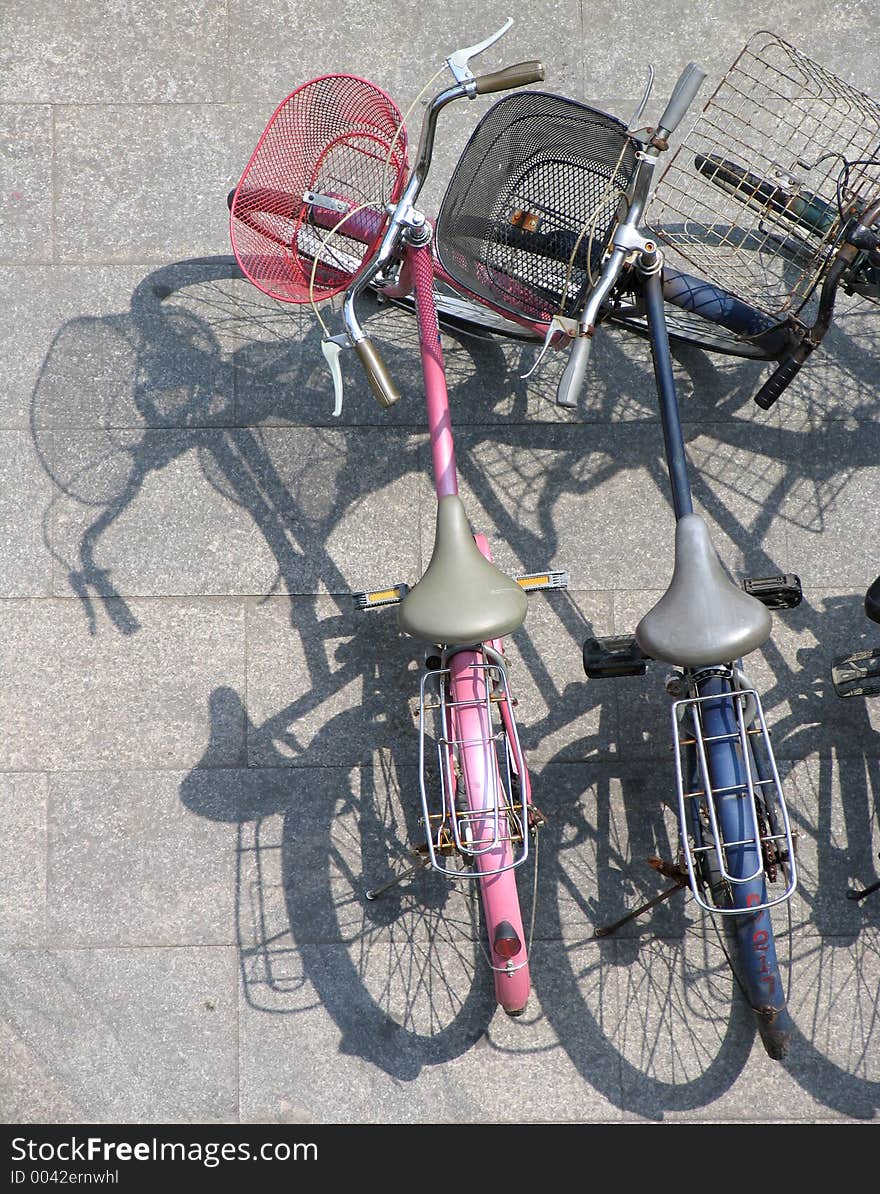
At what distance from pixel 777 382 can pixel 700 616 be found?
1.52m

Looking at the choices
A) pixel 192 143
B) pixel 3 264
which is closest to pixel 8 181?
pixel 3 264

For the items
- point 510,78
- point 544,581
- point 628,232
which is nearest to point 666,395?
point 628,232

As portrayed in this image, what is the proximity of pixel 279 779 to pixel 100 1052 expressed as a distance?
143cm

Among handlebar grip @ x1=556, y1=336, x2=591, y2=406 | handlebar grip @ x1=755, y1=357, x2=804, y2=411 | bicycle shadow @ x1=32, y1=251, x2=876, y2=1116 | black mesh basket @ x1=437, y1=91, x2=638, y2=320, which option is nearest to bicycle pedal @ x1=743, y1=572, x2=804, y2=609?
bicycle shadow @ x1=32, y1=251, x2=876, y2=1116

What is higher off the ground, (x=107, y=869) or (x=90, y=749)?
(x=90, y=749)

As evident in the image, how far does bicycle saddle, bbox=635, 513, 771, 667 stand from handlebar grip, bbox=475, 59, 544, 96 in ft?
5.76

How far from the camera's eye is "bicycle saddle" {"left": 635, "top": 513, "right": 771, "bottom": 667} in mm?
4445

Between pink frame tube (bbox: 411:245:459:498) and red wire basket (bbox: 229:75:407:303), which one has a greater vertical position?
red wire basket (bbox: 229:75:407:303)

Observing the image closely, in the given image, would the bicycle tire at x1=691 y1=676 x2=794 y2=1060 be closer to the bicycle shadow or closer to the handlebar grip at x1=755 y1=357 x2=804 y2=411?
the bicycle shadow

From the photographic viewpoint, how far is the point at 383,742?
17.7 ft

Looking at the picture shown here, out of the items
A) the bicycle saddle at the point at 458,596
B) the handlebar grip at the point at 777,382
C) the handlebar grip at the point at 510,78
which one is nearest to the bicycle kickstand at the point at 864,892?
the bicycle saddle at the point at 458,596

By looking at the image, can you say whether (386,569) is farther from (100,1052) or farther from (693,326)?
(100,1052)

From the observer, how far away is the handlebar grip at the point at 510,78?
166 inches

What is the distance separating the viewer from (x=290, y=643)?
5480 mm
